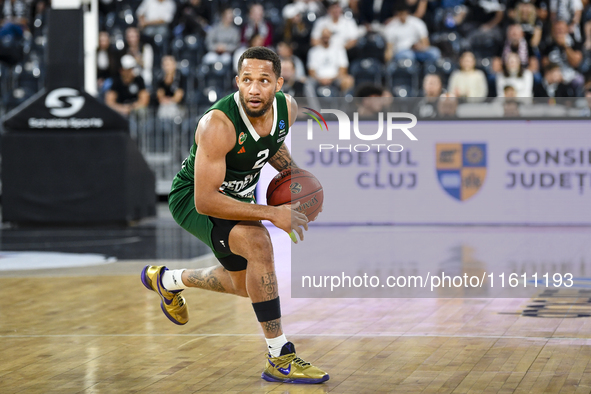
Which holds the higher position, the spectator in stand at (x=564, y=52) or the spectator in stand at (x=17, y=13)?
the spectator in stand at (x=17, y=13)

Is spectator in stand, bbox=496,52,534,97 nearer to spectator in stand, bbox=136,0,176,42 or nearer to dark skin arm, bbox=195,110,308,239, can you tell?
spectator in stand, bbox=136,0,176,42

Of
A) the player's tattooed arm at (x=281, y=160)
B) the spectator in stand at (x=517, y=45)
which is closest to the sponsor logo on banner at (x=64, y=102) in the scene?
the spectator in stand at (x=517, y=45)

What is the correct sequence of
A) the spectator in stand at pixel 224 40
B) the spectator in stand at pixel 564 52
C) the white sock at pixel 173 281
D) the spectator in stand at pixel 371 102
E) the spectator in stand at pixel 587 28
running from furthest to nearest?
the spectator in stand at pixel 224 40 < the spectator in stand at pixel 587 28 < the spectator in stand at pixel 564 52 < the spectator in stand at pixel 371 102 < the white sock at pixel 173 281

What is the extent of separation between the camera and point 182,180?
469cm

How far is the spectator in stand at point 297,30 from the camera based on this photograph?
575 inches

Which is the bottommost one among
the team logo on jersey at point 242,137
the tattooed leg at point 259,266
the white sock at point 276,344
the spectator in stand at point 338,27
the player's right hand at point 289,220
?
the white sock at point 276,344

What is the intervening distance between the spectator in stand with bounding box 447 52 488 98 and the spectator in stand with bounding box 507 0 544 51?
7.43 feet

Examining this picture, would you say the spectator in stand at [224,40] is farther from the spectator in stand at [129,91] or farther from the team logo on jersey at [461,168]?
the team logo on jersey at [461,168]

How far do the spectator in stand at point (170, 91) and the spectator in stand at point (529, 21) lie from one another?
5.85 meters

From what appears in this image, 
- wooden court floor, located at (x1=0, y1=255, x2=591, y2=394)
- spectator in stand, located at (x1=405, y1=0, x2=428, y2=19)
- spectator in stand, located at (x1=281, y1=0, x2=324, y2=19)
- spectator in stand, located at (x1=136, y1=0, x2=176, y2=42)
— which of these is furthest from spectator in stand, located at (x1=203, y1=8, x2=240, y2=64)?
wooden court floor, located at (x1=0, y1=255, x2=591, y2=394)

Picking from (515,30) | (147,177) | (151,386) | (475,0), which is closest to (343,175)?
(151,386)

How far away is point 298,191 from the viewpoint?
4434mm

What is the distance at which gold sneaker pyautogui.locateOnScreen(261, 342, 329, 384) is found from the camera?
3961mm

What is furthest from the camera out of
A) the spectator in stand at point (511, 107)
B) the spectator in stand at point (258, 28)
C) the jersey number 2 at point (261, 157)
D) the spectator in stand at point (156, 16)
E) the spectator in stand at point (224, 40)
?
the spectator in stand at point (156, 16)
